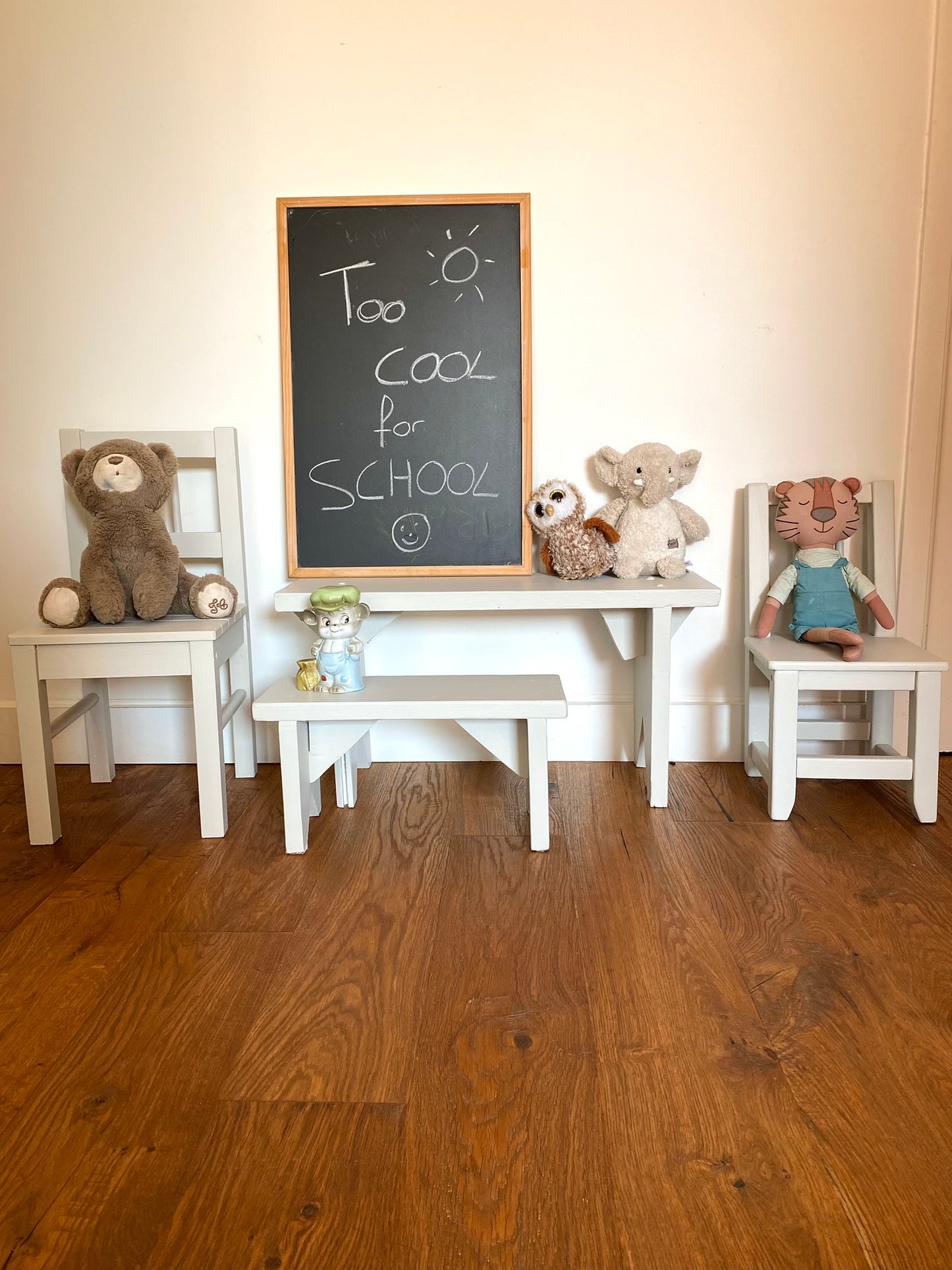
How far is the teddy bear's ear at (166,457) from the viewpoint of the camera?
2295 millimetres

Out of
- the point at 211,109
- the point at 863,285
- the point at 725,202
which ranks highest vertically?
the point at 211,109

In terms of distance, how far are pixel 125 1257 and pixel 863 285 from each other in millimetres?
2419

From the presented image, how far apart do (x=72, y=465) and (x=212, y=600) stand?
1.51 feet

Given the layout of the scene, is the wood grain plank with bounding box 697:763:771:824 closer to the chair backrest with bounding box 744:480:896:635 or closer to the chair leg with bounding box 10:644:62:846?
the chair backrest with bounding box 744:480:896:635

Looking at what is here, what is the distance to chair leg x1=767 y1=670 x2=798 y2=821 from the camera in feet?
6.93

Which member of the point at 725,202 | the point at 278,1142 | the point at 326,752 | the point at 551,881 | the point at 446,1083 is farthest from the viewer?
the point at 725,202

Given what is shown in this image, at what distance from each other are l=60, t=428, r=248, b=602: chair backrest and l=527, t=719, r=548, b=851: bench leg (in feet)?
3.12

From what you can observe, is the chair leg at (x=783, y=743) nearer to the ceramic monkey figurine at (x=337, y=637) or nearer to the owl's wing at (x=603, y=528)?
the owl's wing at (x=603, y=528)

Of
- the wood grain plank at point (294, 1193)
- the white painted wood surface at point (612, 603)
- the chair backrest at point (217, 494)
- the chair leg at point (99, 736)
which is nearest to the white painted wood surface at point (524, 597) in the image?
the white painted wood surface at point (612, 603)

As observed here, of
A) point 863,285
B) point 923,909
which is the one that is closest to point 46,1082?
point 923,909

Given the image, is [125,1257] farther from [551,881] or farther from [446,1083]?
[551,881]

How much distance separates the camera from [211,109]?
2.38 m

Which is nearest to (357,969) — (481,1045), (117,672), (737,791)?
(481,1045)

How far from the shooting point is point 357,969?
5.15 ft
